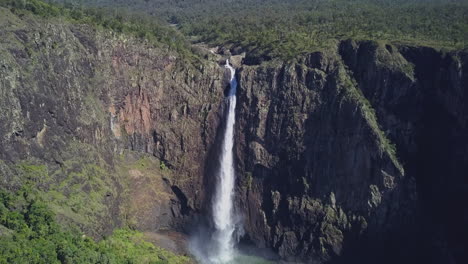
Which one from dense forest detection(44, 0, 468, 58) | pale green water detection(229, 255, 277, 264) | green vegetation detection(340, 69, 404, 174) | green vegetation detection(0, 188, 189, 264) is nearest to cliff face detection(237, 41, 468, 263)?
green vegetation detection(340, 69, 404, 174)

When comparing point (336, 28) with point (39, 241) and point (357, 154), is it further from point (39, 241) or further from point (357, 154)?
point (39, 241)

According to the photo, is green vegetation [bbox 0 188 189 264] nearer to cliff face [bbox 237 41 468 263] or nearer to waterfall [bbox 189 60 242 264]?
waterfall [bbox 189 60 242 264]

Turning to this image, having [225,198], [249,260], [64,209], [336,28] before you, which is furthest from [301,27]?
[64,209]

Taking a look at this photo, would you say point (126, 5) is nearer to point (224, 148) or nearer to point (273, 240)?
point (224, 148)

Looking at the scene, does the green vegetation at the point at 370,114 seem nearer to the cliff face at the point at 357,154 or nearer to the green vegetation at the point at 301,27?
the cliff face at the point at 357,154

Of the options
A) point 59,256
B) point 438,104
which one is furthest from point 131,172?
point 438,104

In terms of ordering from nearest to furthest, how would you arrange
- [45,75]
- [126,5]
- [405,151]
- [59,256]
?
[59,256] → [45,75] → [405,151] → [126,5]
